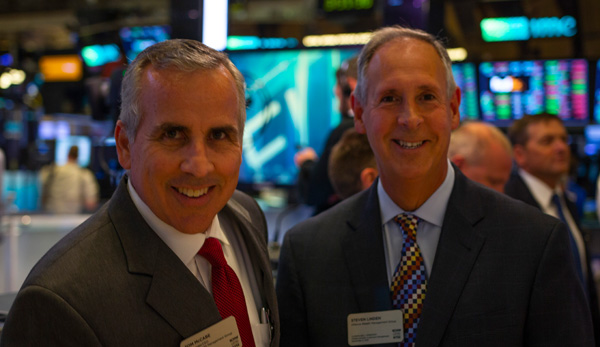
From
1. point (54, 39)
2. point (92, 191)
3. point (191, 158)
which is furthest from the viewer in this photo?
point (54, 39)

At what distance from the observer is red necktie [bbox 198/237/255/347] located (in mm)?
1653

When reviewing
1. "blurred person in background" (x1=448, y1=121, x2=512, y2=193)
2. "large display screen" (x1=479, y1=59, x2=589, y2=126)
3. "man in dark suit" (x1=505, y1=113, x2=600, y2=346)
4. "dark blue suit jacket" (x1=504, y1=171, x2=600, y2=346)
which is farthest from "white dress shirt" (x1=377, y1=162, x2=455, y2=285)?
"large display screen" (x1=479, y1=59, x2=589, y2=126)

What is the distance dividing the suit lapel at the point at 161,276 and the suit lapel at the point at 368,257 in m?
0.49

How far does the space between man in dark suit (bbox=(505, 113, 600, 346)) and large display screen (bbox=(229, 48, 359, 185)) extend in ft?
4.59

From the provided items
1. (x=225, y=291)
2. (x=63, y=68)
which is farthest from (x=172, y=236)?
(x=63, y=68)

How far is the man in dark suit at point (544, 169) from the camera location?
385cm

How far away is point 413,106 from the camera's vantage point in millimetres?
1891

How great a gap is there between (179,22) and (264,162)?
1510 mm

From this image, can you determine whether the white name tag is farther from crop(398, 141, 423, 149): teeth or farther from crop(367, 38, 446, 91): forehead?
crop(367, 38, 446, 91): forehead

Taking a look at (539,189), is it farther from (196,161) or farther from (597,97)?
(196,161)

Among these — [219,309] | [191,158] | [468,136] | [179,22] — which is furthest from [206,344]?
[179,22]

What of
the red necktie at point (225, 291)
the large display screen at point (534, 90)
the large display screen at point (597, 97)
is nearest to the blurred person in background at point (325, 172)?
the red necktie at point (225, 291)

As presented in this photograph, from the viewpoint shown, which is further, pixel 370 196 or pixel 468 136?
pixel 468 136

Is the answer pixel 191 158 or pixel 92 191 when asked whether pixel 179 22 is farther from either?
pixel 92 191
